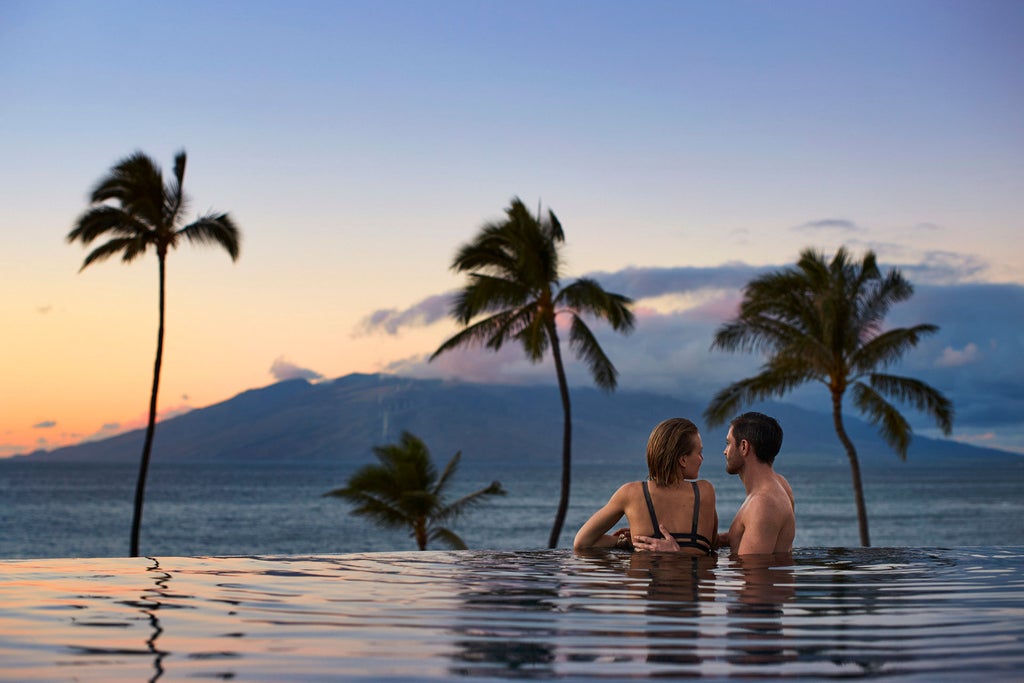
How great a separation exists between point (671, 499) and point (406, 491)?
77.0 feet

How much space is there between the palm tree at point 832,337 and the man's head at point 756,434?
2139 cm

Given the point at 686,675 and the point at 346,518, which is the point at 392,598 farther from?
the point at 346,518

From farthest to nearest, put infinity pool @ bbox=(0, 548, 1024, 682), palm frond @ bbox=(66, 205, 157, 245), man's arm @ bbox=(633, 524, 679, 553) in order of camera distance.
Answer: palm frond @ bbox=(66, 205, 157, 245) < man's arm @ bbox=(633, 524, 679, 553) < infinity pool @ bbox=(0, 548, 1024, 682)

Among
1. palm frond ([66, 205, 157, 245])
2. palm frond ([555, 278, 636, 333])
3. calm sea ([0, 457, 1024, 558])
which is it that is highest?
palm frond ([66, 205, 157, 245])

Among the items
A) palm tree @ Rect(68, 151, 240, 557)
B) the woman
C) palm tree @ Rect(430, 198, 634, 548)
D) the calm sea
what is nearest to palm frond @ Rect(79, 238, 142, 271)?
palm tree @ Rect(68, 151, 240, 557)

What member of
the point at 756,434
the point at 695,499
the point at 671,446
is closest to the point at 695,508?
the point at 695,499

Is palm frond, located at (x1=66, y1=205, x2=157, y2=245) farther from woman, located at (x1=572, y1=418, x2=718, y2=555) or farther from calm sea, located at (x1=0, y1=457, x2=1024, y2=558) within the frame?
calm sea, located at (x1=0, y1=457, x2=1024, y2=558)

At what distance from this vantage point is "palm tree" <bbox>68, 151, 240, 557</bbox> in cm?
2602

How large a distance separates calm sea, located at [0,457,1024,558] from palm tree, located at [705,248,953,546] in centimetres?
1749

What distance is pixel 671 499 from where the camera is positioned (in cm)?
750

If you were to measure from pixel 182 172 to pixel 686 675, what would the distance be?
25.5m

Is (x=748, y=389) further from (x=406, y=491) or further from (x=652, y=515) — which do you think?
(x=652, y=515)

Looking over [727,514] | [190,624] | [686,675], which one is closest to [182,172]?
[190,624]

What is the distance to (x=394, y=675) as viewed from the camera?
3.40m
